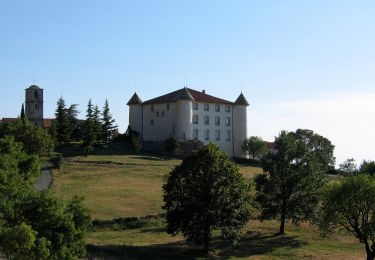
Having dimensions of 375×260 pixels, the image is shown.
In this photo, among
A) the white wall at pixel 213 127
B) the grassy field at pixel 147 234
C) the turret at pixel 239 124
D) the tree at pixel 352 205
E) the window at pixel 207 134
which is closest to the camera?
the grassy field at pixel 147 234

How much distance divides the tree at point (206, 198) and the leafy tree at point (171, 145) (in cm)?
5838

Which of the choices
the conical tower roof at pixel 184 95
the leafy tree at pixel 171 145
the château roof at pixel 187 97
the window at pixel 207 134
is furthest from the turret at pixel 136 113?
the leafy tree at pixel 171 145

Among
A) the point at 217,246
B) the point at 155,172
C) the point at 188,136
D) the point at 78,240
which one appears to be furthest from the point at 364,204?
the point at 188,136

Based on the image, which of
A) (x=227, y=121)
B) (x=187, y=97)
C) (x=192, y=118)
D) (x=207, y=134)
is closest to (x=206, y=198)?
(x=187, y=97)

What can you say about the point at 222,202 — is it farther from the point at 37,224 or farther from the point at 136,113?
the point at 136,113

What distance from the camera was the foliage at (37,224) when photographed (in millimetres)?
Answer: 24391

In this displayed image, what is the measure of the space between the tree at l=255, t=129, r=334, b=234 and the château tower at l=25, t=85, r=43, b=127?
70.9 meters

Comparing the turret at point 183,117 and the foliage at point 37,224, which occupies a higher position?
the turret at point 183,117

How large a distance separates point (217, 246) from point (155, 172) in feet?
121

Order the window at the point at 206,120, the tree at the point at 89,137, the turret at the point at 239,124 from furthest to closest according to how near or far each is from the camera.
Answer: the turret at the point at 239,124, the window at the point at 206,120, the tree at the point at 89,137

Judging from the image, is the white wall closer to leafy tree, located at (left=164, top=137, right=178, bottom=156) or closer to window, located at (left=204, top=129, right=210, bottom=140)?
window, located at (left=204, top=129, right=210, bottom=140)

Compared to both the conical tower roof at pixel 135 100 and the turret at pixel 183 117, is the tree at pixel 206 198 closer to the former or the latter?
the turret at pixel 183 117

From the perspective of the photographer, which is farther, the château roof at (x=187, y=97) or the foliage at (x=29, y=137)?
the château roof at (x=187, y=97)

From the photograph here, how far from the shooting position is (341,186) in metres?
42.3
